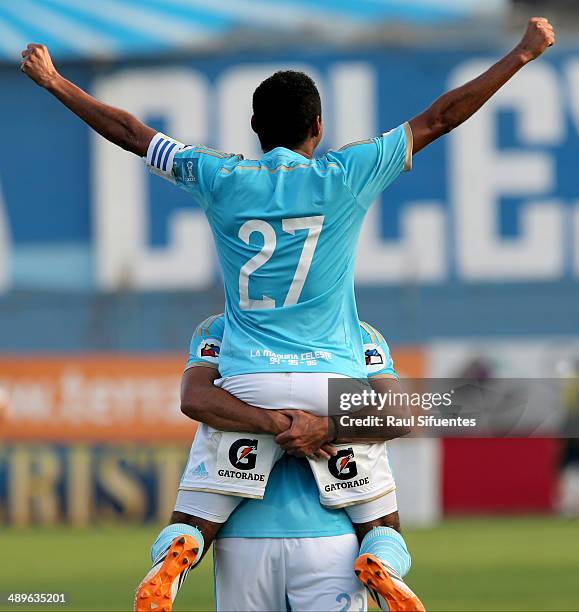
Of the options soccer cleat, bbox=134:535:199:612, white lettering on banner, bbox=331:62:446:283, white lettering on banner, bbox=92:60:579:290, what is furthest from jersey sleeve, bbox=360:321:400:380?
white lettering on banner, bbox=92:60:579:290

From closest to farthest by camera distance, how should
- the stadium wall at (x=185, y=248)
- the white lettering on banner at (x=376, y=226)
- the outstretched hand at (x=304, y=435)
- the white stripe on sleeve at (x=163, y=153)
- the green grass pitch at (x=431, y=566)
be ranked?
the outstretched hand at (x=304, y=435)
the white stripe on sleeve at (x=163, y=153)
the green grass pitch at (x=431, y=566)
the stadium wall at (x=185, y=248)
the white lettering on banner at (x=376, y=226)

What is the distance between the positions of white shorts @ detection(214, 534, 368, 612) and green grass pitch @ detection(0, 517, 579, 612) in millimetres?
4539

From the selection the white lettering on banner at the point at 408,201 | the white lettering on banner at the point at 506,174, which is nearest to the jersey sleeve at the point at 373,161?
the white lettering on banner at the point at 408,201

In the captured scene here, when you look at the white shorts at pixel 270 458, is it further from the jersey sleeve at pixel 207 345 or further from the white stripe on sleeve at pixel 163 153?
the white stripe on sleeve at pixel 163 153

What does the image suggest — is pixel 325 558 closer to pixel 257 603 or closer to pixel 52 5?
pixel 257 603

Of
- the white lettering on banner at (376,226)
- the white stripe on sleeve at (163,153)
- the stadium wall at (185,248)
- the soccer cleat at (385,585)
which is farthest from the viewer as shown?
the white lettering on banner at (376,226)

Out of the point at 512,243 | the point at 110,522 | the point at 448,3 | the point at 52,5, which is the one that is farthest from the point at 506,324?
the point at 52,5

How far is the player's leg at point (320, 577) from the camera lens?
3986 millimetres

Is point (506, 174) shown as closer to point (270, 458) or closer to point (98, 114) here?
point (98, 114)

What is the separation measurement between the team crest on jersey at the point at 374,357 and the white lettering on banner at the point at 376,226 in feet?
45.7

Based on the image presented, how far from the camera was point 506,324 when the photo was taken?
706 inches

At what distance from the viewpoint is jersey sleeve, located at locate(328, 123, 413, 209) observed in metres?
3.99

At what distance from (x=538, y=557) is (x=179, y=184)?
873 cm

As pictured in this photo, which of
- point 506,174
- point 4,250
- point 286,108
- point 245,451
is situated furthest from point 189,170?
point 4,250
